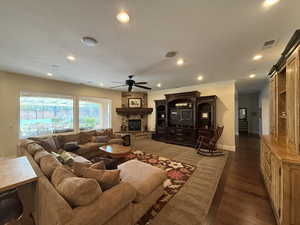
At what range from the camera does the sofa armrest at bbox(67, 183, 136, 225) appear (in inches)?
41.7

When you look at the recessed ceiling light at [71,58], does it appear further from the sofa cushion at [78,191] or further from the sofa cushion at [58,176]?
the sofa cushion at [78,191]

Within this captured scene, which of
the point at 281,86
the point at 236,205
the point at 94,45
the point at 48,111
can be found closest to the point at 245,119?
the point at 281,86

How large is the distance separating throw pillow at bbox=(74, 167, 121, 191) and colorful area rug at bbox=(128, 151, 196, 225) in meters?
0.73

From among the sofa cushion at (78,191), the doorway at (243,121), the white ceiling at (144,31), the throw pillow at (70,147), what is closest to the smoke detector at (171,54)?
the white ceiling at (144,31)

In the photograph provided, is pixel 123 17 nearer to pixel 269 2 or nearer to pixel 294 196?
pixel 269 2

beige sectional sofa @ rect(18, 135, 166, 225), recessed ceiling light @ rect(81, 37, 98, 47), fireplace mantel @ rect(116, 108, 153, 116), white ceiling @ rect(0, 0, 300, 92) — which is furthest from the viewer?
fireplace mantel @ rect(116, 108, 153, 116)

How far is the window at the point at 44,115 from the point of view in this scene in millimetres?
4387

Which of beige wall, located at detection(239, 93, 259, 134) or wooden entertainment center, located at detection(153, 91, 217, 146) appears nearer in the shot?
wooden entertainment center, located at detection(153, 91, 217, 146)

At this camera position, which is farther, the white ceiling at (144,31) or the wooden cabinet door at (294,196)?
the white ceiling at (144,31)

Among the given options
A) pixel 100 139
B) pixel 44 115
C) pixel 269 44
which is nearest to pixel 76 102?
pixel 44 115

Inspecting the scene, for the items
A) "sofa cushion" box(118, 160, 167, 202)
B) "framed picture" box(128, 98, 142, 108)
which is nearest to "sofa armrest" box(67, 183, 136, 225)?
"sofa cushion" box(118, 160, 167, 202)

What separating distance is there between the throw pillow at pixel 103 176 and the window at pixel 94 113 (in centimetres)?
496

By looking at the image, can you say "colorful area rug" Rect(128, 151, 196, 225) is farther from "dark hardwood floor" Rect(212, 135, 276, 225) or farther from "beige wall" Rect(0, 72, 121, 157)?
"beige wall" Rect(0, 72, 121, 157)

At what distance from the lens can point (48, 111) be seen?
4918mm
